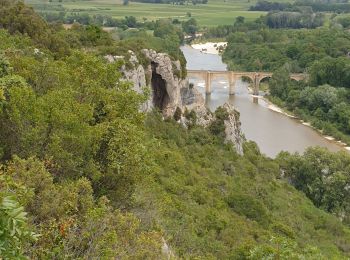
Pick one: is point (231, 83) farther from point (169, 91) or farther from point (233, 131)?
point (169, 91)

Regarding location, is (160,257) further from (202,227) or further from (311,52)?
(311,52)

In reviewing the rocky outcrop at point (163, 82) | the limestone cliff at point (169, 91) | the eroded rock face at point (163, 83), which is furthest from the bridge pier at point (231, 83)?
the eroded rock face at point (163, 83)

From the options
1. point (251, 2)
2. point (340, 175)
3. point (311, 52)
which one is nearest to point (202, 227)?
point (340, 175)

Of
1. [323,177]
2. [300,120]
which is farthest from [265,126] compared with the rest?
[323,177]

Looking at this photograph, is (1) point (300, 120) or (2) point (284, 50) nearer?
(1) point (300, 120)

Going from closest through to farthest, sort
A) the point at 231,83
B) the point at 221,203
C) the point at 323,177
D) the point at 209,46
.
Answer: the point at 221,203 < the point at 323,177 < the point at 231,83 < the point at 209,46

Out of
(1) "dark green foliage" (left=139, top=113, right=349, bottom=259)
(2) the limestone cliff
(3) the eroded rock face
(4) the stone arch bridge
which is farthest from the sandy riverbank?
(3) the eroded rock face

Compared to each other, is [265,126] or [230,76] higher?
[230,76]

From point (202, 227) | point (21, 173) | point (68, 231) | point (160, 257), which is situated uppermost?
point (21, 173)
